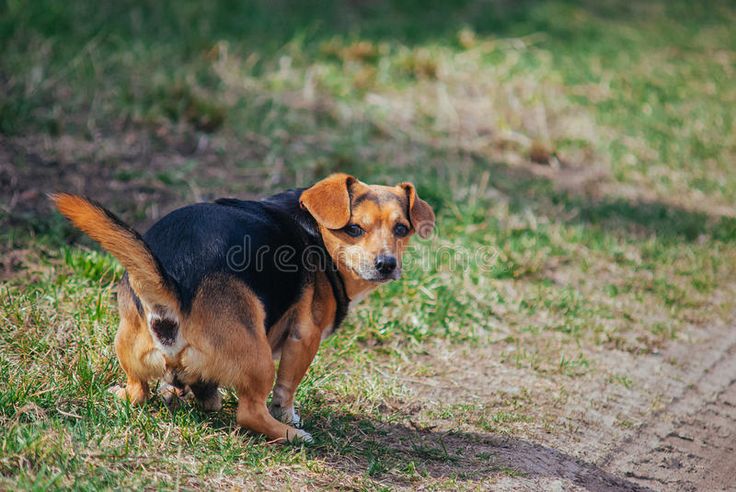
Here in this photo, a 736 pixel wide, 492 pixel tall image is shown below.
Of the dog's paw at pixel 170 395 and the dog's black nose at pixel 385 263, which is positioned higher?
the dog's black nose at pixel 385 263

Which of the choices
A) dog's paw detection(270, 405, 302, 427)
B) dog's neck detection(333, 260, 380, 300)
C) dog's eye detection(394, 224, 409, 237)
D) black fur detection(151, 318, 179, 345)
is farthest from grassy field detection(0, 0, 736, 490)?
dog's eye detection(394, 224, 409, 237)

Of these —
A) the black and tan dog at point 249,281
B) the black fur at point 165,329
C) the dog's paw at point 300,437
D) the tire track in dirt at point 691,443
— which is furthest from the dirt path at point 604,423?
the black fur at point 165,329

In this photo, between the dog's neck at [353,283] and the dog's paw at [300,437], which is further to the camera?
the dog's neck at [353,283]

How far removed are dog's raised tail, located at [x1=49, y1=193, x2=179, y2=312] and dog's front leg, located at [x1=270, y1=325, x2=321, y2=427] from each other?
84cm

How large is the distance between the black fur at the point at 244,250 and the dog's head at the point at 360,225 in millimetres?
111

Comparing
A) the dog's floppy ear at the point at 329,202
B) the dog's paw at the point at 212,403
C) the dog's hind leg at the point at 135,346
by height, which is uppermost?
the dog's floppy ear at the point at 329,202

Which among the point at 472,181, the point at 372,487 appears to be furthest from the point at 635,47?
the point at 372,487

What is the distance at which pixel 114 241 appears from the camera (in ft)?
12.0

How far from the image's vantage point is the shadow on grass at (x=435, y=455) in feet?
13.9

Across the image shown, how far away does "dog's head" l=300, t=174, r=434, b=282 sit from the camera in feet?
14.6

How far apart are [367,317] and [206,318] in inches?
85.6

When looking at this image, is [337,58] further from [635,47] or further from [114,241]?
[114,241]

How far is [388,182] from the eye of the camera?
7.59m

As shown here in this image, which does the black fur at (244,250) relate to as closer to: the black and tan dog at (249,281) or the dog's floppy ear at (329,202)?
the black and tan dog at (249,281)
